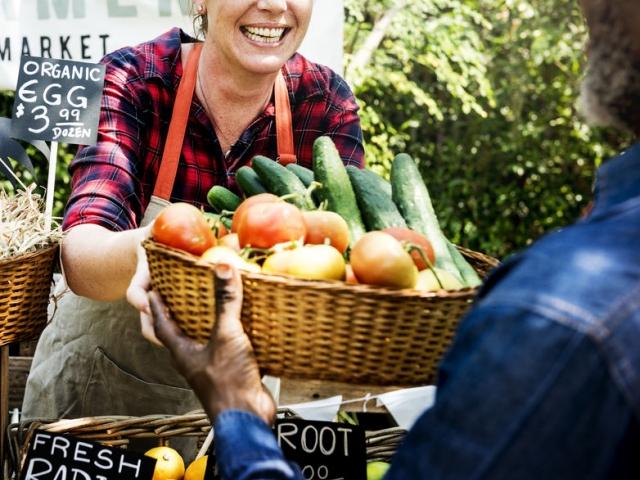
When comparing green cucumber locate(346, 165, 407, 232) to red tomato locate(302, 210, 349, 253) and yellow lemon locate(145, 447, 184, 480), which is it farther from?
yellow lemon locate(145, 447, 184, 480)

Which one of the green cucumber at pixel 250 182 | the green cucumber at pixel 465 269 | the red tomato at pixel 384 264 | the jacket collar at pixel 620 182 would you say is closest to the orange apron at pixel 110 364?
the green cucumber at pixel 250 182

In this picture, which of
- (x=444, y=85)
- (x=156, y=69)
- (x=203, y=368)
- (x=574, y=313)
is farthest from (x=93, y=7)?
(x=444, y=85)

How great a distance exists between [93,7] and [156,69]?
1.35m

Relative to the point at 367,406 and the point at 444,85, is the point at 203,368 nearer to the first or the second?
the point at 367,406

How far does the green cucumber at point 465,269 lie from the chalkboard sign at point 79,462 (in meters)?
0.82

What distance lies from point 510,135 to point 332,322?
561cm

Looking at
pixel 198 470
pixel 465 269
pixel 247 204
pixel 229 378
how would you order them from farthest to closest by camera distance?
pixel 198 470 → pixel 465 269 → pixel 247 204 → pixel 229 378

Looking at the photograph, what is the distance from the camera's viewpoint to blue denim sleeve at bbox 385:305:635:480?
2.80ft

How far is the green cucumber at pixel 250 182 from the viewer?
1839mm

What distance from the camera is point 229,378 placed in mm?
1305

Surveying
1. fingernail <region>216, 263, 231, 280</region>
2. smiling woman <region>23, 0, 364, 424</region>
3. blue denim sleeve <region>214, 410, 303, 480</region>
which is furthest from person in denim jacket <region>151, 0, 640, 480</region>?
smiling woman <region>23, 0, 364, 424</region>

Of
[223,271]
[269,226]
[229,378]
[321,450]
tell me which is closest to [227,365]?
[229,378]

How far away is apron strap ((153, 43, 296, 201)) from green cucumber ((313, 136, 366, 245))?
0.58 meters

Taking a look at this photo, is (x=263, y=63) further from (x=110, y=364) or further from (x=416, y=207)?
(x=110, y=364)
